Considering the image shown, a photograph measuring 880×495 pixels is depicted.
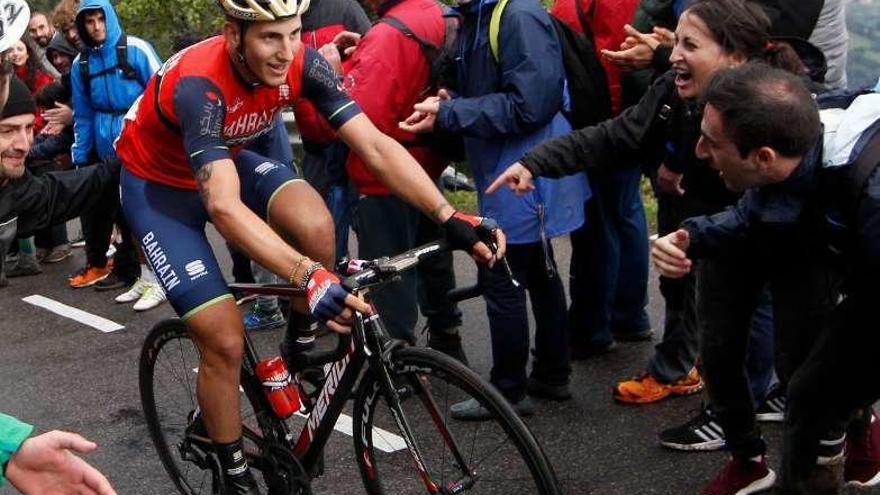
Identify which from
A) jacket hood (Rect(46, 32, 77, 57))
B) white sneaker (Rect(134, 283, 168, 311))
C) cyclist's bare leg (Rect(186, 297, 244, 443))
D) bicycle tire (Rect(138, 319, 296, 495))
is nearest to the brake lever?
cyclist's bare leg (Rect(186, 297, 244, 443))

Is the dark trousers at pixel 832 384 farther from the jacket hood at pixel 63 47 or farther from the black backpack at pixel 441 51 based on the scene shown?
the jacket hood at pixel 63 47

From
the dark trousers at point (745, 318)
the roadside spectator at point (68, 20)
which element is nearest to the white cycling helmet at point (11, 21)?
the dark trousers at point (745, 318)

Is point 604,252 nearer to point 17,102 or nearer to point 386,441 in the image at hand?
point 386,441

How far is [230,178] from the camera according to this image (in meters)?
3.37

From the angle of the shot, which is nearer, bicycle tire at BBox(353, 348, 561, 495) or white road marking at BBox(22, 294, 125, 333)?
bicycle tire at BBox(353, 348, 561, 495)

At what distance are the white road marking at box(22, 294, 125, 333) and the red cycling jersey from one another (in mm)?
3034

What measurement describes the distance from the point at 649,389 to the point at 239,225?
90.4 inches

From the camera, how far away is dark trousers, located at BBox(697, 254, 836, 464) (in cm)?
333

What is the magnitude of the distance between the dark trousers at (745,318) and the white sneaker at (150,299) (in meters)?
4.28

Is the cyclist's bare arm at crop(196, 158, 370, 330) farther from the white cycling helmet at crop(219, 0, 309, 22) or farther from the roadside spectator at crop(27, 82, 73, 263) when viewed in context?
the roadside spectator at crop(27, 82, 73, 263)

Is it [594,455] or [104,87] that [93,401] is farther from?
[594,455]

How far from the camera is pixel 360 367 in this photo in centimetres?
334

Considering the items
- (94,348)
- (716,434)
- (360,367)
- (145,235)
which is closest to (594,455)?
(716,434)

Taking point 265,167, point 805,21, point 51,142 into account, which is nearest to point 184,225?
point 265,167
